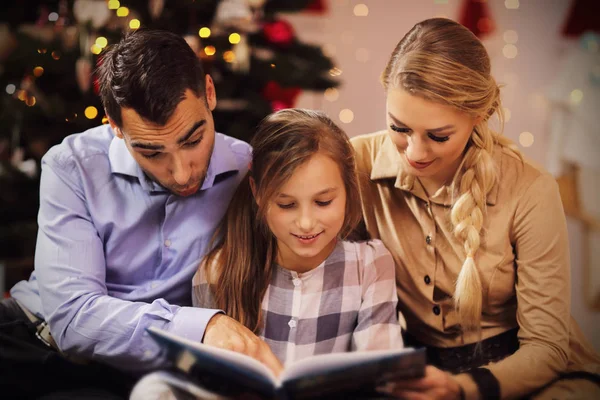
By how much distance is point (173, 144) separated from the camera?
1.25 m

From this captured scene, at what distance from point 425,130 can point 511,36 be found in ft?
7.56

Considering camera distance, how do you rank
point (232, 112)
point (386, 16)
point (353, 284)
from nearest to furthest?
1. point (353, 284)
2. point (232, 112)
3. point (386, 16)

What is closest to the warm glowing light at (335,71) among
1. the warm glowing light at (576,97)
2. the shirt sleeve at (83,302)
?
the shirt sleeve at (83,302)

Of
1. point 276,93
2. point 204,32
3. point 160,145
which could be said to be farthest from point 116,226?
point 276,93

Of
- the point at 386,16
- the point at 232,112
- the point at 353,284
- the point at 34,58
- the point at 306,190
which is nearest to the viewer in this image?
the point at 306,190

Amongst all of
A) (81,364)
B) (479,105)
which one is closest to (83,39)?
(81,364)

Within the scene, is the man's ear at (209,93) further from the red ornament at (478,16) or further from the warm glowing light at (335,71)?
the red ornament at (478,16)

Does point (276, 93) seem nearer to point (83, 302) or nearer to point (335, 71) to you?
point (335, 71)

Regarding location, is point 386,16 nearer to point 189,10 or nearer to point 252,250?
point 189,10

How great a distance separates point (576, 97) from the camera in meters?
3.28

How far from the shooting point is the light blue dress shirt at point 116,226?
1.34 metres

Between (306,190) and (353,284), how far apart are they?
0.83 ft

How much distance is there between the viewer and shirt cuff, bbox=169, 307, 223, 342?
120 centimetres

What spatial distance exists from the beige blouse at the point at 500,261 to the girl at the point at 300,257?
0.36ft
